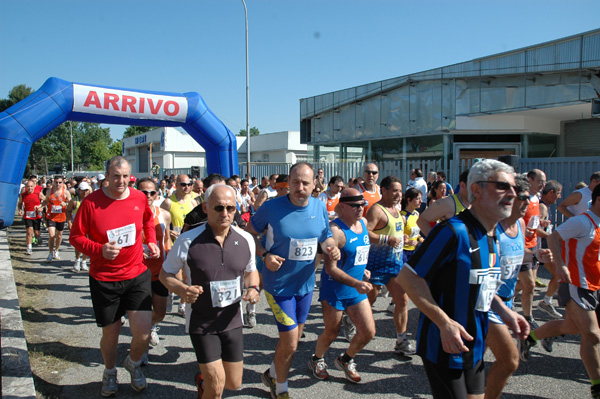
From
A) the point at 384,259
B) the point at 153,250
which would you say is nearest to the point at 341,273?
the point at 384,259

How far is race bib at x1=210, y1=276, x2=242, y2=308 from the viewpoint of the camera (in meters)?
3.21

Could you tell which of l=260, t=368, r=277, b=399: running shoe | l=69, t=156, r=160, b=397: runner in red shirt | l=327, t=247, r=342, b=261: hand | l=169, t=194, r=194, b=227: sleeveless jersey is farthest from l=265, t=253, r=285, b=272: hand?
l=169, t=194, r=194, b=227: sleeveless jersey

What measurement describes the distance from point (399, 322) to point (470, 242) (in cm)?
274

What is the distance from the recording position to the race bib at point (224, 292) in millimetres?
3213

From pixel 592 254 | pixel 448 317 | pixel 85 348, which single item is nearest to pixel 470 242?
pixel 448 317

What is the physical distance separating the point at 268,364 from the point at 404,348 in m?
1.43

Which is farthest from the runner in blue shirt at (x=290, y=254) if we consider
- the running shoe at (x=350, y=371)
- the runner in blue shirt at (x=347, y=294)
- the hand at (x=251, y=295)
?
the running shoe at (x=350, y=371)

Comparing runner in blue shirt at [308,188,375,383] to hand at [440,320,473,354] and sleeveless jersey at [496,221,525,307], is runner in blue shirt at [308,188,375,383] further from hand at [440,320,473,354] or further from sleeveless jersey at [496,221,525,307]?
hand at [440,320,473,354]

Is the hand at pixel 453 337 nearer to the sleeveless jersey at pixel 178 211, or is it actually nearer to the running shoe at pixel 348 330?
the running shoe at pixel 348 330

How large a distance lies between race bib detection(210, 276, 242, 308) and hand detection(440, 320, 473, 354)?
1547mm

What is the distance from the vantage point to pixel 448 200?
15.2 ft

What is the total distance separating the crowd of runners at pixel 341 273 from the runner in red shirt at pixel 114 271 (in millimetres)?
11

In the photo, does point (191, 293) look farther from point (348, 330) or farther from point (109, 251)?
point (348, 330)

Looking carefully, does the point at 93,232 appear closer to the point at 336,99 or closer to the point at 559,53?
the point at 559,53
